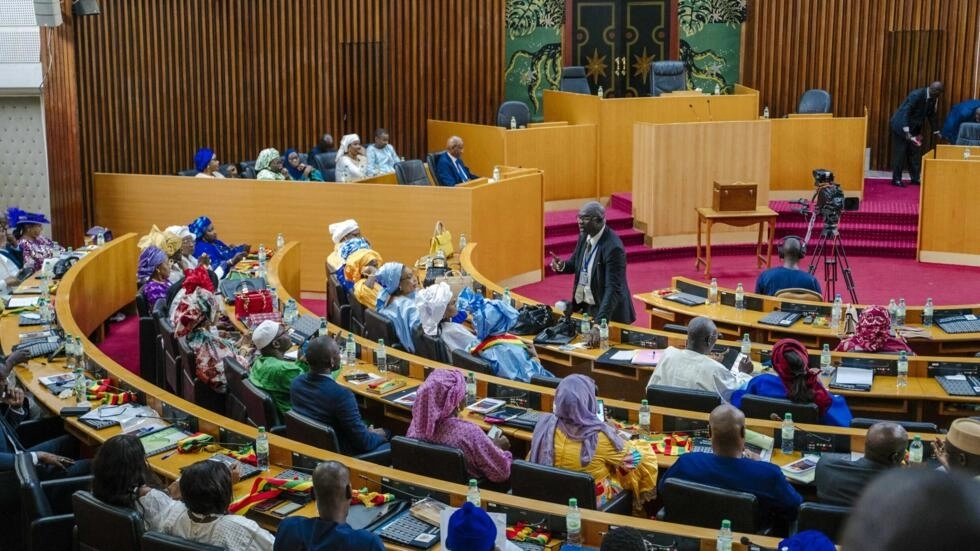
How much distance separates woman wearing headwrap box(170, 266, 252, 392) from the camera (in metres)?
7.21

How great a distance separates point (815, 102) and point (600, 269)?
31.0 feet

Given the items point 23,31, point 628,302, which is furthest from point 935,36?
point 23,31

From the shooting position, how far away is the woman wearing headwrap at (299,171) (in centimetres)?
1339

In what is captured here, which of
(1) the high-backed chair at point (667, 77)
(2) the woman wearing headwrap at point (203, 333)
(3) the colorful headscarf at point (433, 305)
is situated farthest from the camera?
(1) the high-backed chair at point (667, 77)

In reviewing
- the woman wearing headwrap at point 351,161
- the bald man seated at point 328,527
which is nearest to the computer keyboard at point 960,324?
the bald man seated at point 328,527

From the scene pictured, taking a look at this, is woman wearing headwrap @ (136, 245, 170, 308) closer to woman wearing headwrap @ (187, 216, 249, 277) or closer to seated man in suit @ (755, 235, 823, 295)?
woman wearing headwrap @ (187, 216, 249, 277)

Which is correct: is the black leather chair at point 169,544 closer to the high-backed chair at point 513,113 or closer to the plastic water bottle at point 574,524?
the plastic water bottle at point 574,524

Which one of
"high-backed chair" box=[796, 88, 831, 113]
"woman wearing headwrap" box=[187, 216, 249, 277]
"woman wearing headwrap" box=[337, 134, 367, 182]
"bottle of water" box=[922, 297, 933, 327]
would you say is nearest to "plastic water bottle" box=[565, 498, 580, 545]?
"bottle of water" box=[922, 297, 933, 327]

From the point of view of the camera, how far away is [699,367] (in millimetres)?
6480

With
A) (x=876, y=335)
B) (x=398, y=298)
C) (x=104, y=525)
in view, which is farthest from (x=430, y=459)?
(x=876, y=335)

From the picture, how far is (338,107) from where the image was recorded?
1577 cm

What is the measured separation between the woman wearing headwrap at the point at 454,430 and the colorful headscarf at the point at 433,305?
2.22m

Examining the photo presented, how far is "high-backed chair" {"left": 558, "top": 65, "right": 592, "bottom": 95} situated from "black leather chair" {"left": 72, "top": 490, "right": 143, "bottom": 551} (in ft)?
42.2

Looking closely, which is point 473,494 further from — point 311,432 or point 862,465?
point 862,465
